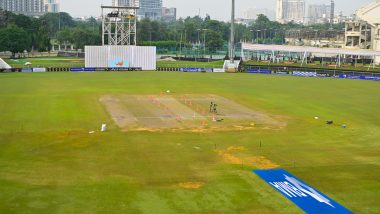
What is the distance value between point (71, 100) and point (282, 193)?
33.0 meters

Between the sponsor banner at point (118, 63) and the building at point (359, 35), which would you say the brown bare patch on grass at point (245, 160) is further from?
the building at point (359, 35)

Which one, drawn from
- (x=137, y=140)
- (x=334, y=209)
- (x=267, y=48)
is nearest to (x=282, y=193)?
(x=334, y=209)

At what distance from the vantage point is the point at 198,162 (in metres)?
26.9

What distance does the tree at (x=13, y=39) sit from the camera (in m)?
117

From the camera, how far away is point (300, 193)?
21969mm

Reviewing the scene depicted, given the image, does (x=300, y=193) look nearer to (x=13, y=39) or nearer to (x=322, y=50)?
(x=322, y=50)

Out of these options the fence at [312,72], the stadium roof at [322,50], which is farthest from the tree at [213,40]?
the fence at [312,72]

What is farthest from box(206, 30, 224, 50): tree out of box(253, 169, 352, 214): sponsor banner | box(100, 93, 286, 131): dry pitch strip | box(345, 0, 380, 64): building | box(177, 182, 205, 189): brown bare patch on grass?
box(177, 182, 205, 189): brown bare patch on grass

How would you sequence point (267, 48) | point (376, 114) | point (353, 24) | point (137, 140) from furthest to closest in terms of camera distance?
1. point (353, 24)
2. point (267, 48)
3. point (376, 114)
4. point (137, 140)

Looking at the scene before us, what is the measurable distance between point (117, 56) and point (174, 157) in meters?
66.4

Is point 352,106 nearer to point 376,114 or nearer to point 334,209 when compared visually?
point 376,114

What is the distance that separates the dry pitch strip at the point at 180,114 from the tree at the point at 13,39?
7454cm

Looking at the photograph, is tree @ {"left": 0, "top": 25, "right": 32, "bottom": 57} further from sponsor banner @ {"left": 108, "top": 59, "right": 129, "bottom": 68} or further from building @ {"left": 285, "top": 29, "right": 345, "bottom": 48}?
building @ {"left": 285, "top": 29, "right": 345, "bottom": 48}

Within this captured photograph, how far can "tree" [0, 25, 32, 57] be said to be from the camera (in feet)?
383
